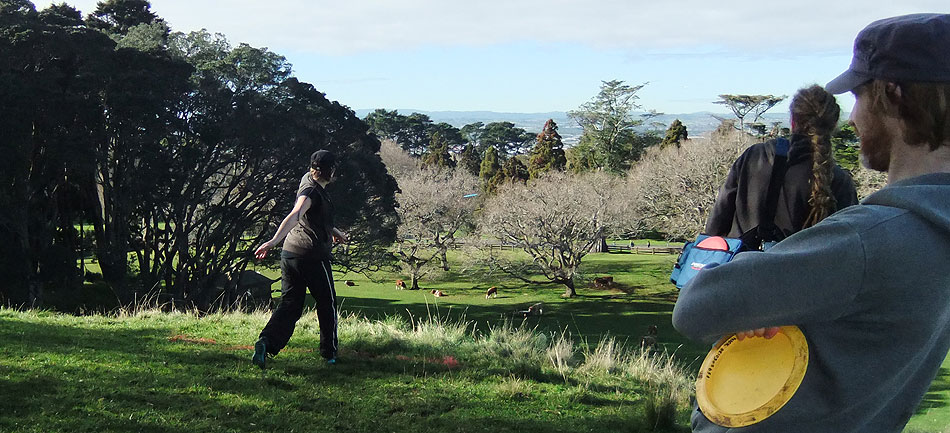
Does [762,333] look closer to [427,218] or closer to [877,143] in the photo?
[877,143]

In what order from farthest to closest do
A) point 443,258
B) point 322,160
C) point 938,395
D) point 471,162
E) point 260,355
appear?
point 471,162 → point 443,258 → point 938,395 → point 322,160 → point 260,355

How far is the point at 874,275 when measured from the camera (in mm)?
1268

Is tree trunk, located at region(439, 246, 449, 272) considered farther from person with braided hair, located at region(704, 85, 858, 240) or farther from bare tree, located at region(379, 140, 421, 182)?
person with braided hair, located at region(704, 85, 858, 240)

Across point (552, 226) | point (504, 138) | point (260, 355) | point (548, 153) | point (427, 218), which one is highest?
point (504, 138)

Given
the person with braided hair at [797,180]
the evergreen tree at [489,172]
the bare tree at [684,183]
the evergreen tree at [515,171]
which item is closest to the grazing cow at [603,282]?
the bare tree at [684,183]

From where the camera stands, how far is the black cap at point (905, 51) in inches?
51.8

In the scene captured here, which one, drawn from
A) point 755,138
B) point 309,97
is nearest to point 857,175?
point 755,138

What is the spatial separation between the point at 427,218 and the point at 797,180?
43.1m

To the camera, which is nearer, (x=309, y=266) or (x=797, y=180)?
(x=797, y=180)

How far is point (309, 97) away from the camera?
30.7 meters

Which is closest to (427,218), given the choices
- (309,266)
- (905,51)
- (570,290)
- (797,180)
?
(570,290)

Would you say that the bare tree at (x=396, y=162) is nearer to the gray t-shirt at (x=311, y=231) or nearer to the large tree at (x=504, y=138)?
the large tree at (x=504, y=138)

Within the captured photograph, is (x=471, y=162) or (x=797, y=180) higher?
(x=471, y=162)

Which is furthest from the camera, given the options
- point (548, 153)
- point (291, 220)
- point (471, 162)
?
point (471, 162)
